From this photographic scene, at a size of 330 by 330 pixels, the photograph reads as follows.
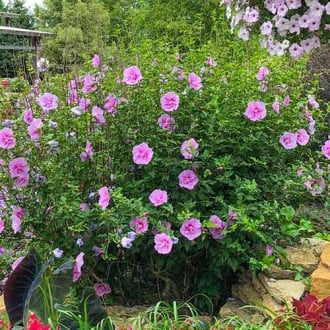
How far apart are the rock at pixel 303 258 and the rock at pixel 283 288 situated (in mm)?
182

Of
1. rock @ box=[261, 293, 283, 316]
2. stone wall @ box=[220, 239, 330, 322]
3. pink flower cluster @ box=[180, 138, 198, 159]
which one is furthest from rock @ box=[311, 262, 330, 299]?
pink flower cluster @ box=[180, 138, 198, 159]

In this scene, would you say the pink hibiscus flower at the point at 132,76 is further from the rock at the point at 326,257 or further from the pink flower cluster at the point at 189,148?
the rock at the point at 326,257

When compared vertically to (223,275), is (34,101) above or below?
above

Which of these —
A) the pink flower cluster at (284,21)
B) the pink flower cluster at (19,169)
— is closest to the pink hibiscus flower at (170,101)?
the pink flower cluster at (284,21)

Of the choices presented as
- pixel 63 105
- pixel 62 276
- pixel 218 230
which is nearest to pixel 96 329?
pixel 62 276

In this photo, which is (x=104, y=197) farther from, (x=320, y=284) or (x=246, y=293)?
(x=320, y=284)

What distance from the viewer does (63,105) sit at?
2959 millimetres

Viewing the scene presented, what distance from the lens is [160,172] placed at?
2.82 m

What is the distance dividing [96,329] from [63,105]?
1.37 meters

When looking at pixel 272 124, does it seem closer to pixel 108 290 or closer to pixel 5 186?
pixel 108 290

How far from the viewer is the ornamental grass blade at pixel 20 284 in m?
1.93

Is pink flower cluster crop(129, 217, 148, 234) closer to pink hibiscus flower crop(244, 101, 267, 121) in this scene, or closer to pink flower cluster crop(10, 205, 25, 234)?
pink flower cluster crop(10, 205, 25, 234)

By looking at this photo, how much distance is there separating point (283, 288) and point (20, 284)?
4.81ft

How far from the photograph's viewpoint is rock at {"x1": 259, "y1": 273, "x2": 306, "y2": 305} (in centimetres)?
279
